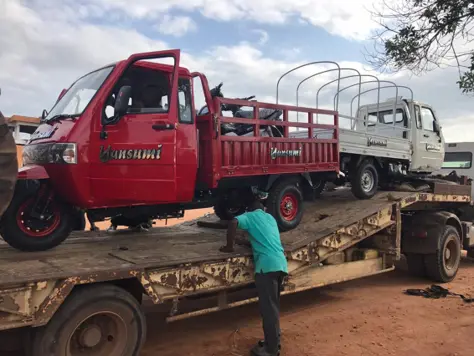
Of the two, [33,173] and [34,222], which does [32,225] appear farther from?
[33,173]

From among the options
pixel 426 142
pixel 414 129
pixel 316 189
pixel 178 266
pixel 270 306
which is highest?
pixel 414 129

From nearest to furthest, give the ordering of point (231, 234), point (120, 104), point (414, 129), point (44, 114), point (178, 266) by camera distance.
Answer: point (178, 266) → point (120, 104) → point (231, 234) → point (44, 114) → point (414, 129)

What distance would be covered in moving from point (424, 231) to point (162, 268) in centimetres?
568

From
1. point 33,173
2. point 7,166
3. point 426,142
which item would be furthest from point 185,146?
point 426,142

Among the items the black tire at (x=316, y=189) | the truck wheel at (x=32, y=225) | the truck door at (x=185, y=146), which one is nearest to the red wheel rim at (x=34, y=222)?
the truck wheel at (x=32, y=225)

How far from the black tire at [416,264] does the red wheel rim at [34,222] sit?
6.42 meters

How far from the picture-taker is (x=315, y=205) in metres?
7.71

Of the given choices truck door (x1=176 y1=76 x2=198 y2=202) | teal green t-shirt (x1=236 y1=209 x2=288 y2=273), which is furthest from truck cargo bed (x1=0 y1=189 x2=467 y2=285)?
truck door (x1=176 y1=76 x2=198 y2=202)

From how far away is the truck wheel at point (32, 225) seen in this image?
4.29 meters

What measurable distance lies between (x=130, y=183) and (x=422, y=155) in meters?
6.29

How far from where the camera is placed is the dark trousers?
4512 millimetres

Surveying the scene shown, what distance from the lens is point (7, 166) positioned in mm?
3619

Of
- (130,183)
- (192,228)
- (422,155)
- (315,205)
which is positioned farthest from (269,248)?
(422,155)

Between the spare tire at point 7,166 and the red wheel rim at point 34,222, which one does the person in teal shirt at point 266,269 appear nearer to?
the red wheel rim at point 34,222
